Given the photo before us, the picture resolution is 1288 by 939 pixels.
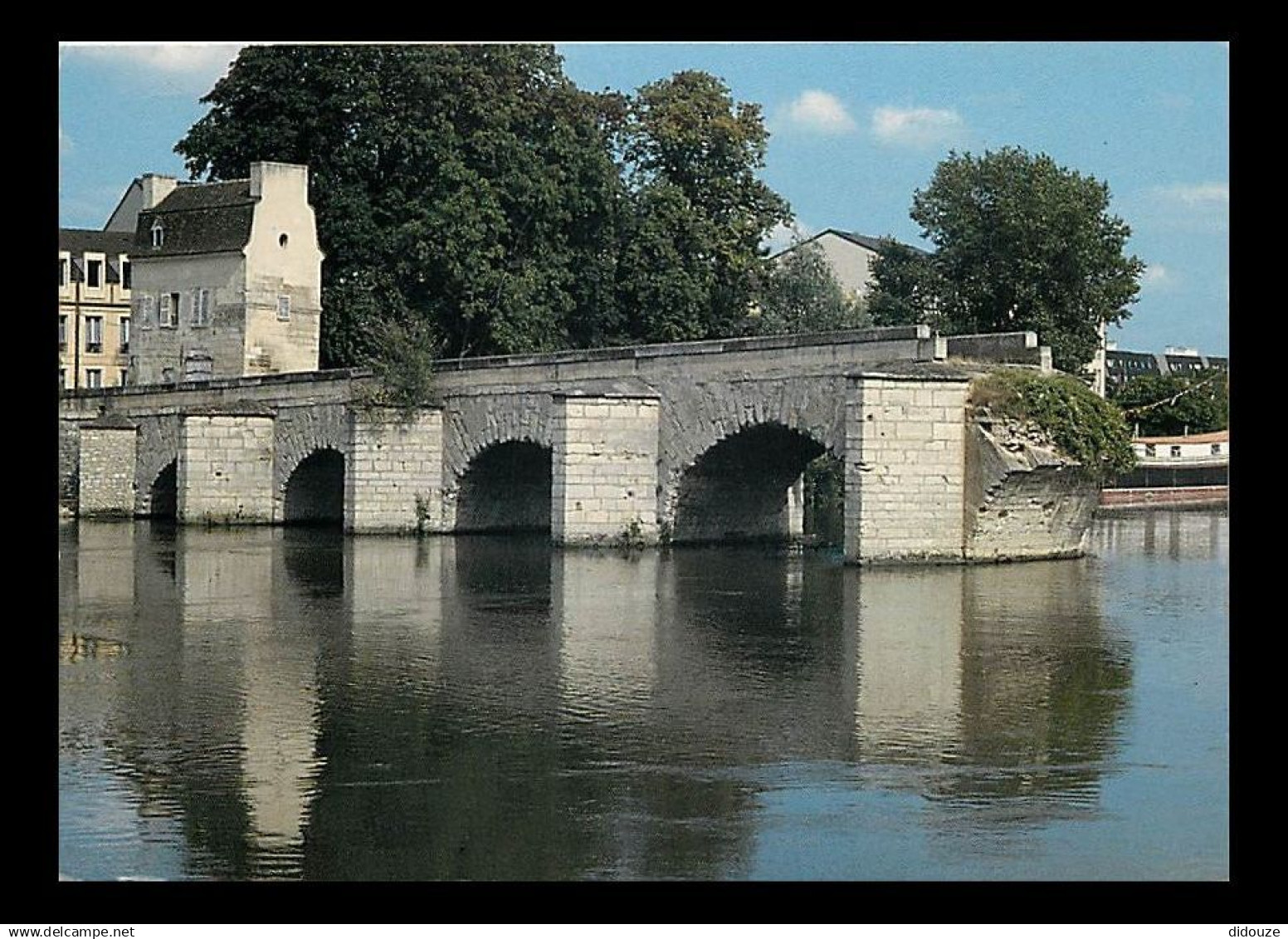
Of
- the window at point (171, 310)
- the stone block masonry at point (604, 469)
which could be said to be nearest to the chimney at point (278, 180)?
the window at point (171, 310)

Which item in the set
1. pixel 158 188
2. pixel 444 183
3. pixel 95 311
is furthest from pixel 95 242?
pixel 444 183

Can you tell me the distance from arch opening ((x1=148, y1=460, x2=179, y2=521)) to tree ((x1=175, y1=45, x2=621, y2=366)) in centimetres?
494

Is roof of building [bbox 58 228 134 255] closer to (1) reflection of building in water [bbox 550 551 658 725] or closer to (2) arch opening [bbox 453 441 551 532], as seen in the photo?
(2) arch opening [bbox 453 441 551 532]

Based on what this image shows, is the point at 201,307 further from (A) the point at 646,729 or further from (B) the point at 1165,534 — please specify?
(A) the point at 646,729

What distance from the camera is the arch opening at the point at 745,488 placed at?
34.2 m

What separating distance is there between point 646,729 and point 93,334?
5150 cm

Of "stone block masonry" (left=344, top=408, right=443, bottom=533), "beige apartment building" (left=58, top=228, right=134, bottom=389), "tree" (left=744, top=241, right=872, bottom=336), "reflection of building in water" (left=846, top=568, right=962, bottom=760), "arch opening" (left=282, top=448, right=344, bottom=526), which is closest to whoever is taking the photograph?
"reflection of building in water" (left=846, top=568, right=962, bottom=760)

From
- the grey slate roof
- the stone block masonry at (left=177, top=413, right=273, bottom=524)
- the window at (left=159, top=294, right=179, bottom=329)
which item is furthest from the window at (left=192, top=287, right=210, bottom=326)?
the stone block masonry at (left=177, top=413, right=273, bottom=524)

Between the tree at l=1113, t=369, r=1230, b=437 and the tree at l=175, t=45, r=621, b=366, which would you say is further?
the tree at l=1113, t=369, r=1230, b=437

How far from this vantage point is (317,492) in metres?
42.7

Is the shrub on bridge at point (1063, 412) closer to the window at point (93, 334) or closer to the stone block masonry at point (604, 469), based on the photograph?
the stone block masonry at point (604, 469)

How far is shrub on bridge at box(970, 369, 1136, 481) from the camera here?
2895cm

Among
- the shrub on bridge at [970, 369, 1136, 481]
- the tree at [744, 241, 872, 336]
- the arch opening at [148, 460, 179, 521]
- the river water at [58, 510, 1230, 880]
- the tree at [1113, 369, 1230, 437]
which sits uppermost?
the tree at [744, 241, 872, 336]
